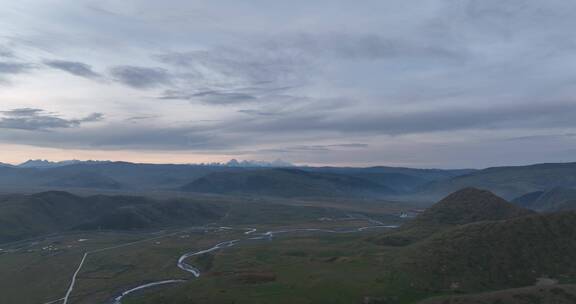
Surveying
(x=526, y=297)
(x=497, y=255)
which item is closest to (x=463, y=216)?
(x=497, y=255)

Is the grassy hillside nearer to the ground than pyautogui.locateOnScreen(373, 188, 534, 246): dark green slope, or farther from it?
nearer to the ground

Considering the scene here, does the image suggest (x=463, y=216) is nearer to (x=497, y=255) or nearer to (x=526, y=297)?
(x=497, y=255)

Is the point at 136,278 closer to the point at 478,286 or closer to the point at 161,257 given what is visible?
the point at 161,257

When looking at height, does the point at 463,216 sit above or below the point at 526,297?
above

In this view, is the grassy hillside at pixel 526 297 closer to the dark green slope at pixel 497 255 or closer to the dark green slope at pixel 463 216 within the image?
the dark green slope at pixel 497 255

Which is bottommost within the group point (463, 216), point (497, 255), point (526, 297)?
point (526, 297)

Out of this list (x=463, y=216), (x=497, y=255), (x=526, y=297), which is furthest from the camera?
(x=463, y=216)

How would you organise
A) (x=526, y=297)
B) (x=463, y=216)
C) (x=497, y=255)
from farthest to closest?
(x=463, y=216) → (x=497, y=255) → (x=526, y=297)

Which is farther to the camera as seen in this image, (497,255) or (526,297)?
(497,255)

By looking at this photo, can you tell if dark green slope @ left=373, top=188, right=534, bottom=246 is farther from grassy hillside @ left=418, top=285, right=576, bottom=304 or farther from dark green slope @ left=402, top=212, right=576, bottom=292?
grassy hillside @ left=418, top=285, right=576, bottom=304

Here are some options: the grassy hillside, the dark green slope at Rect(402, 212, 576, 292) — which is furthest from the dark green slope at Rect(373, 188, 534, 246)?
the grassy hillside

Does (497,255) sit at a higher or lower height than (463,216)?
lower

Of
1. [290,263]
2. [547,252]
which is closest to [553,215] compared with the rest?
[547,252]
